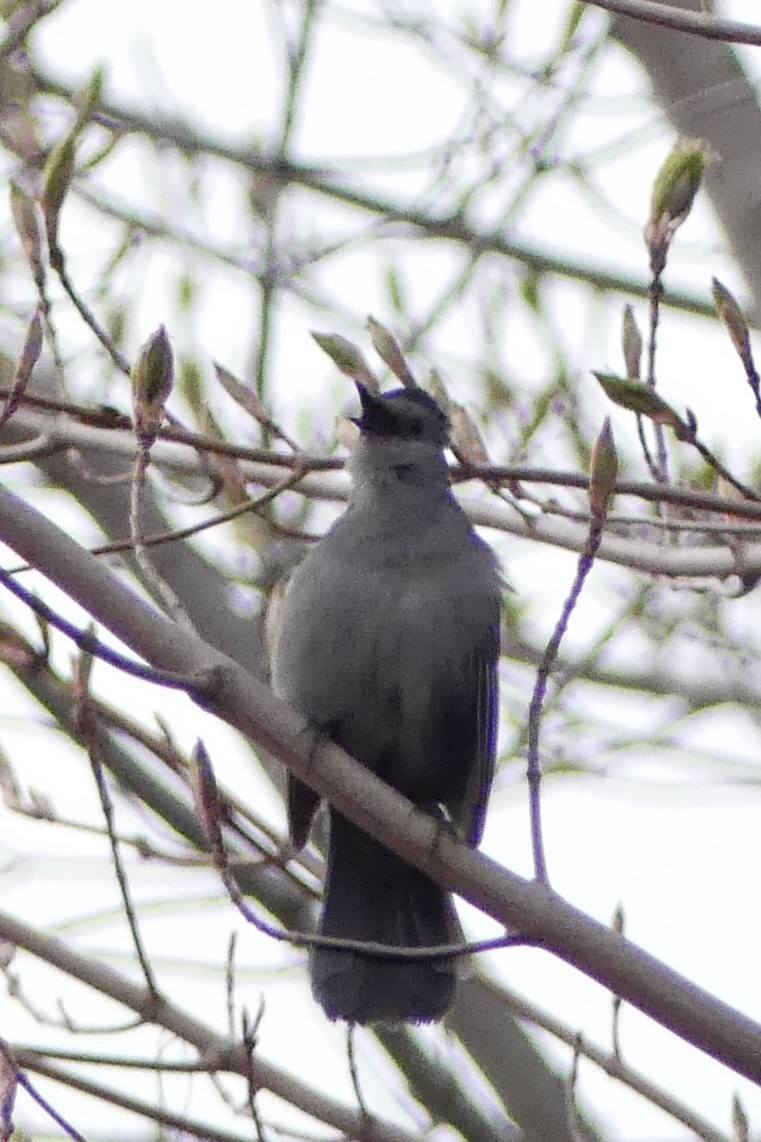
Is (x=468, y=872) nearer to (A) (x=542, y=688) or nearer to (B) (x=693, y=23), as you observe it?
(A) (x=542, y=688)

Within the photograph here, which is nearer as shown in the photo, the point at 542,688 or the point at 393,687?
the point at 542,688

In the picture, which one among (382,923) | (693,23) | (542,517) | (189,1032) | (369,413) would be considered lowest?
(189,1032)

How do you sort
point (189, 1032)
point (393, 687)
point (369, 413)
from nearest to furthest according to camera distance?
point (189, 1032) < point (393, 687) < point (369, 413)

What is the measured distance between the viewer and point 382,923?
4844 mm

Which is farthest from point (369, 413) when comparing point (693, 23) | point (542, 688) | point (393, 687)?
point (693, 23)

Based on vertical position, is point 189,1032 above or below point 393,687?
below

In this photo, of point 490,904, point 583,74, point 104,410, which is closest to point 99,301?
point 583,74

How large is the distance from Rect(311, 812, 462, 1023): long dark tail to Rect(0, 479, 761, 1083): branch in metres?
1.09

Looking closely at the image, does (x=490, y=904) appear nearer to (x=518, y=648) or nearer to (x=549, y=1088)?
(x=549, y=1088)

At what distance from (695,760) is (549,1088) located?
214 cm

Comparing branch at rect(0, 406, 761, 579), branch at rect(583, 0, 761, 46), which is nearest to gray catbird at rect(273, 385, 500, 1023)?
branch at rect(0, 406, 761, 579)


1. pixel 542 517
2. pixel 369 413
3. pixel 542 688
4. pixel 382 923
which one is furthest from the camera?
pixel 369 413

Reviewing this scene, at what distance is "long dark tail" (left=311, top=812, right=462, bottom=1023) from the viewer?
448cm

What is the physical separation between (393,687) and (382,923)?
705 millimetres
